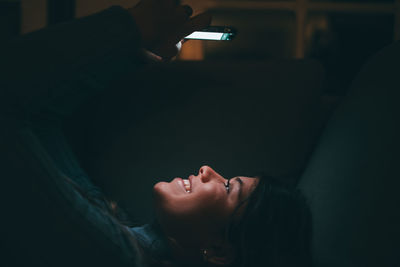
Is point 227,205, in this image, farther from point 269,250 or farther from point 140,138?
point 140,138

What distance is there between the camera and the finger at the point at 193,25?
2.89 ft

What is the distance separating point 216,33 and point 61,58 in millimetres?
446

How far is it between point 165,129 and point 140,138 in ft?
0.30

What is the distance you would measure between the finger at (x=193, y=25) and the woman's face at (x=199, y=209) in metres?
0.40

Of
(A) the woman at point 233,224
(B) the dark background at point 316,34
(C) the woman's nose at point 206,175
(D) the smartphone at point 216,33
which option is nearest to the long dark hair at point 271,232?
(A) the woman at point 233,224

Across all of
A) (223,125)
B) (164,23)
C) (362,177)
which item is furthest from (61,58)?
(362,177)

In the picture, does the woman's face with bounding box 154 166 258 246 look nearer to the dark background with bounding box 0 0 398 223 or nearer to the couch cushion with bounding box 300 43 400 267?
the couch cushion with bounding box 300 43 400 267

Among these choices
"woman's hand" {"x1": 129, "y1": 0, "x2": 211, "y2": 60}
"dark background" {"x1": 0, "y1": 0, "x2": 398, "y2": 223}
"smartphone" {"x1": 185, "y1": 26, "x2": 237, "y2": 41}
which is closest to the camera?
"woman's hand" {"x1": 129, "y1": 0, "x2": 211, "y2": 60}

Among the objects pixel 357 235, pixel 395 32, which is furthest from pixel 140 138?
pixel 395 32

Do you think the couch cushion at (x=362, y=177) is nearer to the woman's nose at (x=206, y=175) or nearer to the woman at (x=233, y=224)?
the woman at (x=233, y=224)

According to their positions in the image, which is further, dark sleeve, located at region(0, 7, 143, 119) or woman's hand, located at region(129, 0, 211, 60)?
woman's hand, located at region(129, 0, 211, 60)

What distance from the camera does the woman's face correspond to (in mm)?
869

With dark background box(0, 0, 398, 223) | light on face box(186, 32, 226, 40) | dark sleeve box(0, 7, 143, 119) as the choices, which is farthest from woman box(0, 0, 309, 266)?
dark background box(0, 0, 398, 223)

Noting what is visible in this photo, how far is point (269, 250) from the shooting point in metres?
0.86
